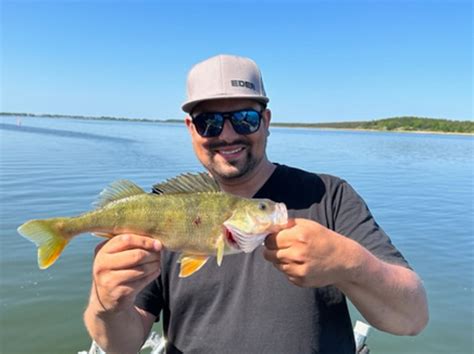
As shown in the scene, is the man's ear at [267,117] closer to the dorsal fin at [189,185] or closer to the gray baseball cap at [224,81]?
the gray baseball cap at [224,81]

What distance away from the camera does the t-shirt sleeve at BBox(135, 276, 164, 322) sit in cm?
312

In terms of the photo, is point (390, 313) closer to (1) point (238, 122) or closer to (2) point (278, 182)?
(2) point (278, 182)

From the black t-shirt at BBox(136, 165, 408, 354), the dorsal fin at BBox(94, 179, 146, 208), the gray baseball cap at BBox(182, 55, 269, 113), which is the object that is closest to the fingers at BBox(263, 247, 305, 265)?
the black t-shirt at BBox(136, 165, 408, 354)

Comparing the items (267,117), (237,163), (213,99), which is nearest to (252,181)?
(237,163)

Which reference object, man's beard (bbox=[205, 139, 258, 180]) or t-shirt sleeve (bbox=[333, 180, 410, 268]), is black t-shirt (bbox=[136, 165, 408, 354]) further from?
man's beard (bbox=[205, 139, 258, 180])

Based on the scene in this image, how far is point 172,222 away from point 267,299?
82cm

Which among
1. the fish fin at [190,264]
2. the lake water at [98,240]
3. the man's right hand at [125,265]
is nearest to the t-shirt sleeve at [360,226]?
the fish fin at [190,264]

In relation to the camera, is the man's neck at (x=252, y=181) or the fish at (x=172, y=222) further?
the man's neck at (x=252, y=181)

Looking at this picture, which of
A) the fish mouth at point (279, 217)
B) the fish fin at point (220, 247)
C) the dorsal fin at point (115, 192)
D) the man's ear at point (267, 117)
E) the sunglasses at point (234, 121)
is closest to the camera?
the fish mouth at point (279, 217)

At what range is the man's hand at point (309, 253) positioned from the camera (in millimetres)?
2164

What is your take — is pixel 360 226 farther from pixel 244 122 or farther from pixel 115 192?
pixel 115 192

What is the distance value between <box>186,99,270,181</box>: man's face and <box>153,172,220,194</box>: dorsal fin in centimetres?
42

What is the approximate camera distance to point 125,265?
2.35 metres

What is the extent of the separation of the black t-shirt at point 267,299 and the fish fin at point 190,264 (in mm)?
367
